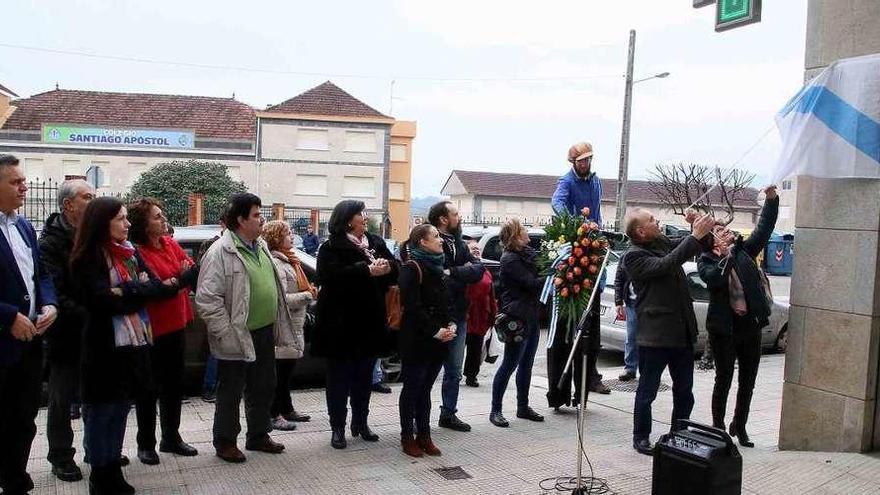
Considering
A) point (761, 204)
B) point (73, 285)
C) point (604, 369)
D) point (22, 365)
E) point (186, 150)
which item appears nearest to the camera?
point (22, 365)

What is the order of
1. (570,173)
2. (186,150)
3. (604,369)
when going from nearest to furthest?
(570,173), (604,369), (186,150)

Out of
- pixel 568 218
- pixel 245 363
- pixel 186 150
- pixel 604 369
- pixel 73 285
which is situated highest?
pixel 186 150

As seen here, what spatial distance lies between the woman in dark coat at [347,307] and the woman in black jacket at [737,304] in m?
2.58

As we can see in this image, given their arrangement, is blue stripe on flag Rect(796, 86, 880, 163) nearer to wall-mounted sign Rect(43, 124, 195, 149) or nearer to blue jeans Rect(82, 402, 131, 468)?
blue jeans Rect(82, 402, 131, 468)

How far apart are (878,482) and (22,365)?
213 inches

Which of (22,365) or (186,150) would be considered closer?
(22,365)

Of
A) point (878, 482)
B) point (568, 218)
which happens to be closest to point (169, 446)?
point (568, 218)

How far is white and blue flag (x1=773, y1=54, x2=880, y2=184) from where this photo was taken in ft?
17.5

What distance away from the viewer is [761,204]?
610 centimetres

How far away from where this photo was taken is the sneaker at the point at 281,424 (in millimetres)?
6371

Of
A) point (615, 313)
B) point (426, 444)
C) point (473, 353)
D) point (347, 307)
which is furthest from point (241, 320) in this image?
point (615, 313)

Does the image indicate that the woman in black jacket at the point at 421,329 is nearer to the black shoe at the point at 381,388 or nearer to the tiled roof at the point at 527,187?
the black shoe at the point at 381,388

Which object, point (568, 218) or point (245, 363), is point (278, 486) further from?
point (568, 218)

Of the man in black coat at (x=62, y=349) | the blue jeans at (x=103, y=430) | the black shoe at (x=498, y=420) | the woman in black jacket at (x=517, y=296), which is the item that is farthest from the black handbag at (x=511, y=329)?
the man in black coat at (x=62, y=349)
